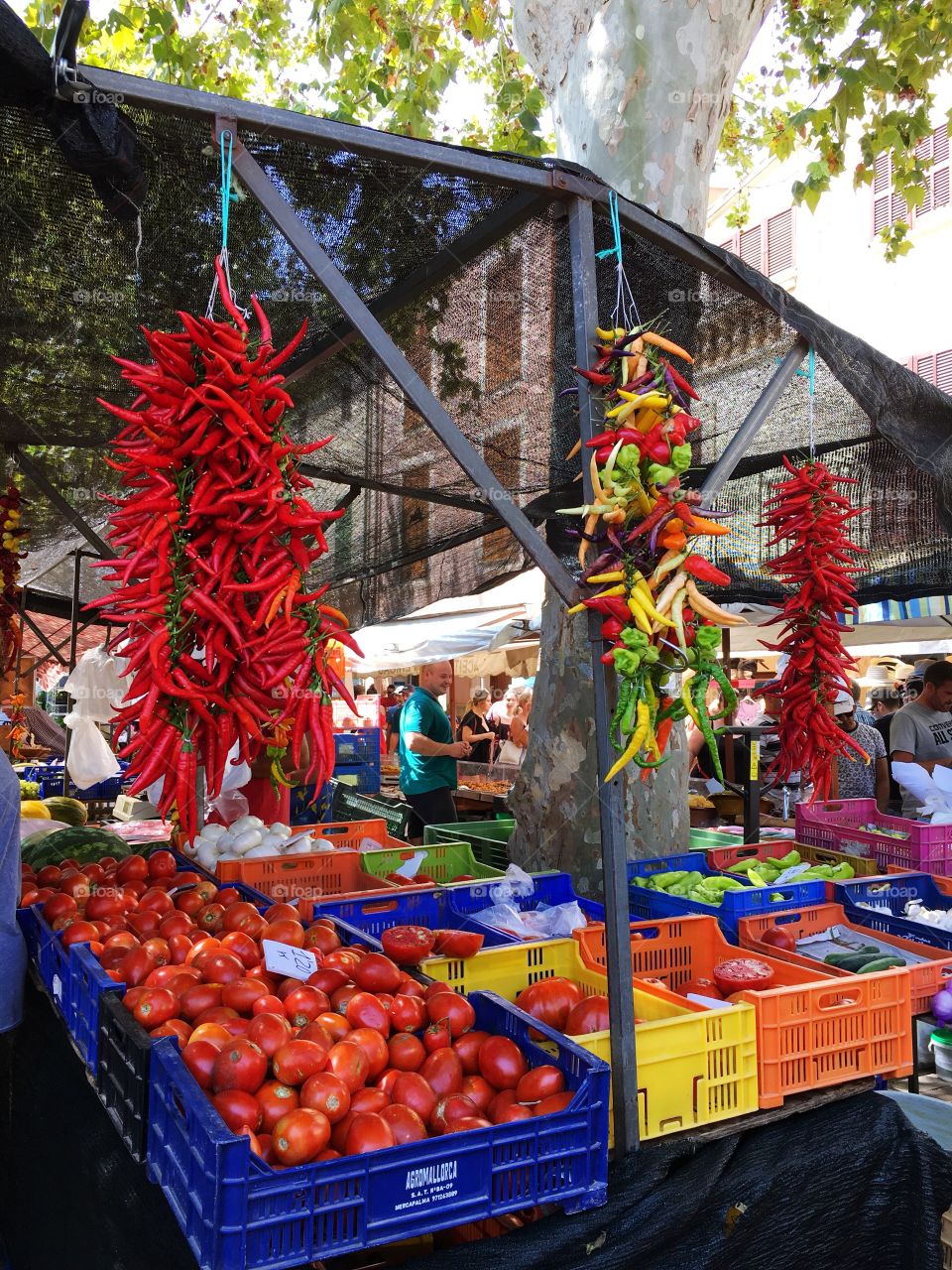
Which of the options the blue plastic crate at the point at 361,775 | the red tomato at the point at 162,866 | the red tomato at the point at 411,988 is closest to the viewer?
the red tomato at the point at 411,988

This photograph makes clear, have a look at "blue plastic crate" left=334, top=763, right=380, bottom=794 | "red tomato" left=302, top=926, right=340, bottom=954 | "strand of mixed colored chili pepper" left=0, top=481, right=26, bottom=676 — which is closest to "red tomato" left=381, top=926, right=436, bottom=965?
"red tomato" left=302, top=926, right=340, bottom=954

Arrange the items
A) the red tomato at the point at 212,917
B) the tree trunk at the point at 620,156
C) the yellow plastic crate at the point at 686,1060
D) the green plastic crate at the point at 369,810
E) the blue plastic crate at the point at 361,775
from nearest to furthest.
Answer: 1. the yellow plastic crate at the point at 686,1060
2. the red tomato at the point at 212,917
3. the tree trunk at the point at 620,156
4. the green plastic crate at the point at 369,810
5. the blue plastic crate at the point at 361,775

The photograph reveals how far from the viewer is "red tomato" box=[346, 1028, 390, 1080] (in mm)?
2199

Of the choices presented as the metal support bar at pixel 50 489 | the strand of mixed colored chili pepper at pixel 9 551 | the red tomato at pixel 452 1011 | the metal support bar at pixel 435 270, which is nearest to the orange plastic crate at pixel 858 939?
the red tomato at pixel 452 1011

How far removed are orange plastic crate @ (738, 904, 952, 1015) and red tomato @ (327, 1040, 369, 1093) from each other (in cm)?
147

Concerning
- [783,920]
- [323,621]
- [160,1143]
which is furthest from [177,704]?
[783,920]

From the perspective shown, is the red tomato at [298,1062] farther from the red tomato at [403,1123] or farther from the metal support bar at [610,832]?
the metal support bar at [610,832]

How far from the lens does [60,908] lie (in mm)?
3146

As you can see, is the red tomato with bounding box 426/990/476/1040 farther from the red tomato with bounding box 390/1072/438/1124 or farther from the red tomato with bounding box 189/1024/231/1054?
the red tomato with bounding box 189/1024/231/1054

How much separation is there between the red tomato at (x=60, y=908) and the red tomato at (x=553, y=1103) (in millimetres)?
1832

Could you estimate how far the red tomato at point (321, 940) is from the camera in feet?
9.39

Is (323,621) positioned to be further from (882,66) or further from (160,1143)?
(882,66)

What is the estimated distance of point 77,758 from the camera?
8406mm

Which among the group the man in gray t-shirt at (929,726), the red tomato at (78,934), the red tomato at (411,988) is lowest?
the red tomato at (411,988)
